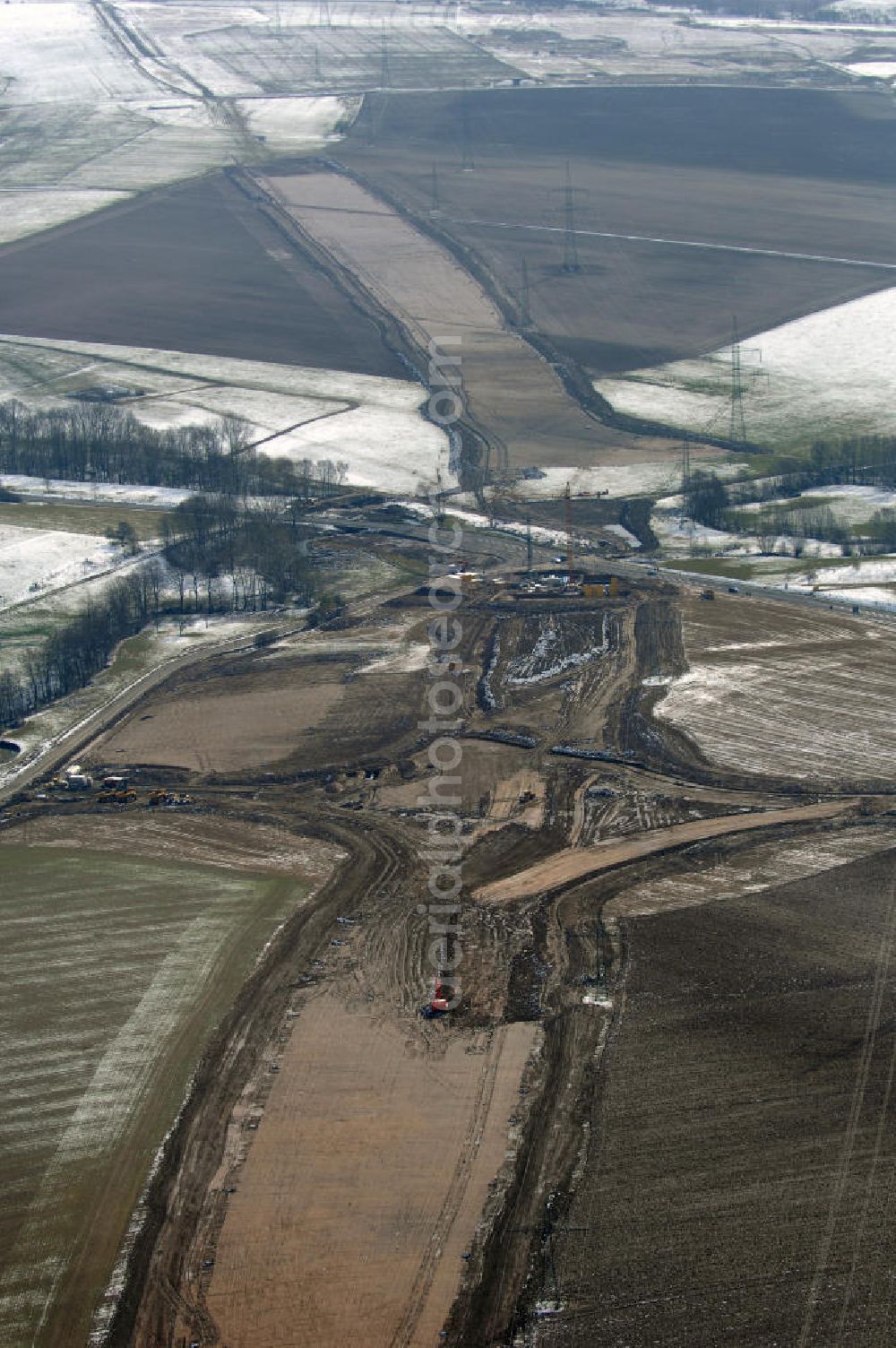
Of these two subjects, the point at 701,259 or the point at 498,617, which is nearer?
the point at 498,617

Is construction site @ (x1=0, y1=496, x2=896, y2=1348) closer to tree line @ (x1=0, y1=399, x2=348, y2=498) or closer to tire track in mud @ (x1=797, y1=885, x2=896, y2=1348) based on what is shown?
tire track in mud @ (x1=797, y1=885, x2=896, y2=1348)

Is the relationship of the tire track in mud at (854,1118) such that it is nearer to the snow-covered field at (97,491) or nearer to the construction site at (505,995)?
the construction site at (505,995)

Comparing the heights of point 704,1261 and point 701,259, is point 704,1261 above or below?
below

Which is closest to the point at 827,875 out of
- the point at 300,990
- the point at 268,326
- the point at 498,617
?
the point at 300,990

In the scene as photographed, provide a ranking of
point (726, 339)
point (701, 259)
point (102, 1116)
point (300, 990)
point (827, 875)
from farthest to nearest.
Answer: point (701, 259) < point (726, 339) < point (827, 875) < point (300, 990) < point (102, 1116)

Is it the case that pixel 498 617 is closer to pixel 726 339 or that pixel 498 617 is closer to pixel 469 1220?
pixel 469 1220

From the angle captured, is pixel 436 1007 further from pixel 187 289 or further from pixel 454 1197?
pixel 187 289

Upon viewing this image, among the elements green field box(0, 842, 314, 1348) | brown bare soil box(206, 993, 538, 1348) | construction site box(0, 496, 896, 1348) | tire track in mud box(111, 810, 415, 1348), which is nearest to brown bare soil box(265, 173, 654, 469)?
construction site box(0, 496, 896, 1348)

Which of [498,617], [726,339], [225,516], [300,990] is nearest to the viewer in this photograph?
[300,990]

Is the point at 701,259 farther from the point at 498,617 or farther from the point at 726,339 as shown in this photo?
the point at 498,617
